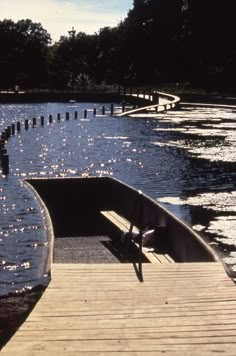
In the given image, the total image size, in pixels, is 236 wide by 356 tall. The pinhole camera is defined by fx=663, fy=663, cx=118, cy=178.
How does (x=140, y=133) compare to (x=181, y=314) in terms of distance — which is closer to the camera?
(x=181, y=314)

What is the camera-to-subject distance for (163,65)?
474ft

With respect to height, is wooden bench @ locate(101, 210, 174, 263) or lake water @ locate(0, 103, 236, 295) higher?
wooden bench @ locate(101, 210, 174, 263)

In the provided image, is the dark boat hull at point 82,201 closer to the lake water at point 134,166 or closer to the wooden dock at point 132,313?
the lake water at point 134,166

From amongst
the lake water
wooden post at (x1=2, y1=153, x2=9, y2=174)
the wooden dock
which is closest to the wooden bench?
the lake water

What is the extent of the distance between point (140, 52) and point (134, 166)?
347 feet

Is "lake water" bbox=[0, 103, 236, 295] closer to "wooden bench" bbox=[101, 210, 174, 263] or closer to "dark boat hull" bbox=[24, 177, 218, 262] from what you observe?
"dark boat hull" bbox=[24, 177, 218, 262]

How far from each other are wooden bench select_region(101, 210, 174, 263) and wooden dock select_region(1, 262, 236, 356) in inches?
116

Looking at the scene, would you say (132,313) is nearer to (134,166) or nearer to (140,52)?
(134,166)

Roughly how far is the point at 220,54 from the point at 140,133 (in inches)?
2344

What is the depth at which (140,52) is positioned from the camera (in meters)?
149

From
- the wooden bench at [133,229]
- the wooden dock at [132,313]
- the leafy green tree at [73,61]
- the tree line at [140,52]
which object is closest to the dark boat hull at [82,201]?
the wooden bench at [133,229]

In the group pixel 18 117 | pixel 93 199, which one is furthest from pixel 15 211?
pixel 18 117

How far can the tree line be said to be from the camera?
124250mm

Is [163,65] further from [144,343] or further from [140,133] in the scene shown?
[144,343]
